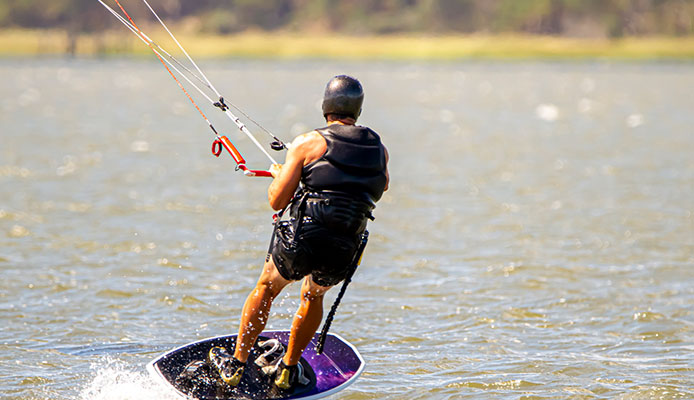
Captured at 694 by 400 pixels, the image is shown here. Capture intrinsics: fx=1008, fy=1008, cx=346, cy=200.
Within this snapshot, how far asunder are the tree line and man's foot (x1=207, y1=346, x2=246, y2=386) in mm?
130714

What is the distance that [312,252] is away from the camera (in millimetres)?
6922

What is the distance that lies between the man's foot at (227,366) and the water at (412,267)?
848 mm

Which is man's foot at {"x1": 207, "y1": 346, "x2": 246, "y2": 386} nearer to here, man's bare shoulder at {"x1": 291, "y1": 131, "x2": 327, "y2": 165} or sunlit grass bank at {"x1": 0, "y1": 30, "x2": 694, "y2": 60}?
man's bare shoulder at {"x1": 291, "y1": 131, "x2": 327, "y2": 165}

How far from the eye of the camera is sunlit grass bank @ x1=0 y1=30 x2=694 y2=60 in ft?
433

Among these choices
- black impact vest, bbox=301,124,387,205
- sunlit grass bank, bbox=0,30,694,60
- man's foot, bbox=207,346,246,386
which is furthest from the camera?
sunlit grass bank, bbox=0,30,694,60

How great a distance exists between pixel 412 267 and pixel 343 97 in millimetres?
6225

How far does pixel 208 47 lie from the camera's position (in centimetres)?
14412

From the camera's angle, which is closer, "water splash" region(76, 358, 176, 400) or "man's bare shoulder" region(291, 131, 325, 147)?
"man's bare shoulder" region(291, 131, 325, 147)

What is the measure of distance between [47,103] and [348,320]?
43212mm

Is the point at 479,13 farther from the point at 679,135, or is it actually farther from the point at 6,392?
the point at 6,392

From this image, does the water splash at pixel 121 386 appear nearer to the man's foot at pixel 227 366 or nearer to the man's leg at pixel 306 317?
the man's foot at pixel 227 366

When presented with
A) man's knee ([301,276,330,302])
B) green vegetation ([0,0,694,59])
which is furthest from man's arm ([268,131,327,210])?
green vegetation ([0,0,694,59])

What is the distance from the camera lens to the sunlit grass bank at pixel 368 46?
132125 mm

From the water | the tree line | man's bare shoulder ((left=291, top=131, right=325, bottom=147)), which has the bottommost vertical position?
the tree line
